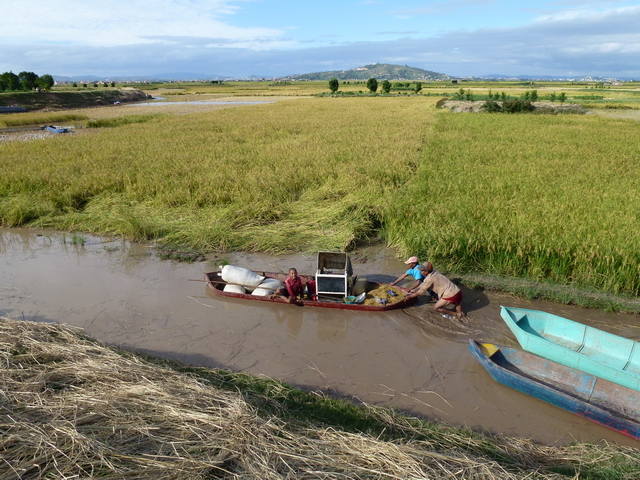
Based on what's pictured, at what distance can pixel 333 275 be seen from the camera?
5.91m

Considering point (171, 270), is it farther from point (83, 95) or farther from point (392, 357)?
point (83, 95)

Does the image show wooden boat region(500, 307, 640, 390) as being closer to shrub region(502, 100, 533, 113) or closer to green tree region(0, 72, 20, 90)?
shrub region(502, 100, 533, 113)

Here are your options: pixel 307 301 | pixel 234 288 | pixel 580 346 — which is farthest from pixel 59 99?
pixel 580 346

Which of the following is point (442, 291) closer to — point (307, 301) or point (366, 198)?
point (307, 301)

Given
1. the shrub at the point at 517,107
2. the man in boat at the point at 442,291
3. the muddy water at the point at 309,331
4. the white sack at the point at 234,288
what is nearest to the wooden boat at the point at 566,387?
the muddy water at the point at 309,331

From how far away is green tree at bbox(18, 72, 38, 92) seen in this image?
58.9 meters

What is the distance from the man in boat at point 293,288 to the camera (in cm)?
602

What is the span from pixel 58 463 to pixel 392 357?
11.2 feet

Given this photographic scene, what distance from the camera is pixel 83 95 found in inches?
1975

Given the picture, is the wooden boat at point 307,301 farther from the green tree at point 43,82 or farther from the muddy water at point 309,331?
the green tree at point 43,82

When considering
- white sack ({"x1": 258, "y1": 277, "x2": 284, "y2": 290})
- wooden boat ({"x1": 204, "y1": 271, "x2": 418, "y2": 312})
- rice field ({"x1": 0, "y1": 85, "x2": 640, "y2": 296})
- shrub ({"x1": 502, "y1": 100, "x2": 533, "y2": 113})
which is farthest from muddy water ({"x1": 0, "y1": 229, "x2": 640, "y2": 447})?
shrub ({"x1": 502, "y1": 100, "x2": 533, "y2": 113})

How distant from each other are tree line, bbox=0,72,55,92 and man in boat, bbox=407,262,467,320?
6942 centimetres

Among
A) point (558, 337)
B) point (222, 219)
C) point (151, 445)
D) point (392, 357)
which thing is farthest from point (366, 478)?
point (222, 219)

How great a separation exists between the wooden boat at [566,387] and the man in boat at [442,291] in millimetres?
1066
